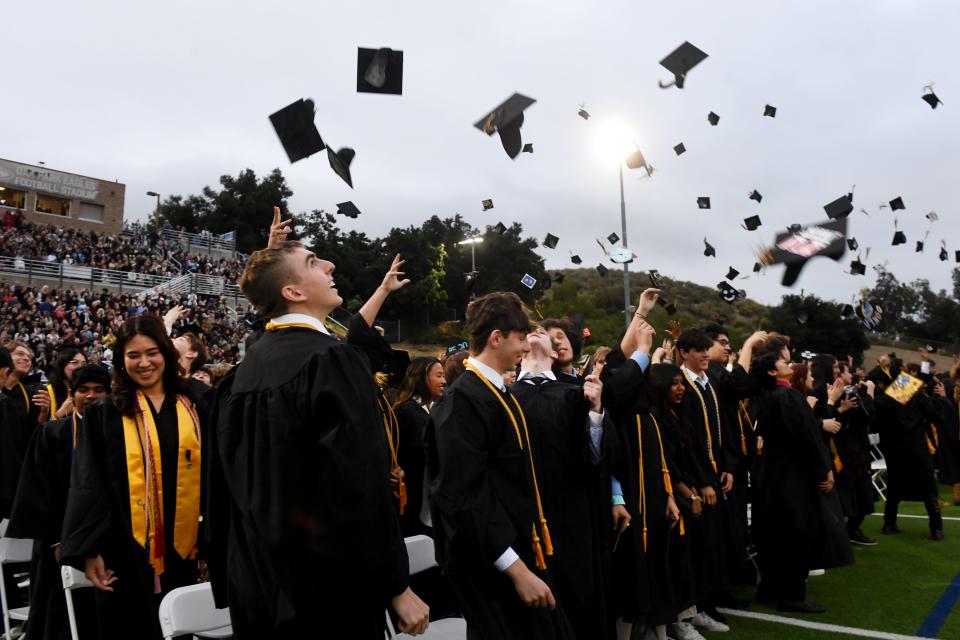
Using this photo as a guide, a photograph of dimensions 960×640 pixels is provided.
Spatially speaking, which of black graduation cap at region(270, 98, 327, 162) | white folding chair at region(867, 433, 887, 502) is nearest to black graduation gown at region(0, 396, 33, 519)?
black graduation cap at region(270, 98, 327, 162)

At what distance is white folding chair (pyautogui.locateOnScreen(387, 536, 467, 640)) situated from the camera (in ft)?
11.2

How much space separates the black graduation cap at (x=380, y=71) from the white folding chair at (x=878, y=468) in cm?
761

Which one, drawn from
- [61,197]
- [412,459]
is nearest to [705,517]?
[412,459]

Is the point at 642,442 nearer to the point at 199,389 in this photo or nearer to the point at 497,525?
the point at 497,525

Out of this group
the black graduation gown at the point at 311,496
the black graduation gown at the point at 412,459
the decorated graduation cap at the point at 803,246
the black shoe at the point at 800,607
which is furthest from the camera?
the black shoe at the point at 800,607

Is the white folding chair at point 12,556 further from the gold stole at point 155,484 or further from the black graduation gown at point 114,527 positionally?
the gold stole at point 155,484

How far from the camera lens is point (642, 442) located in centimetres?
478

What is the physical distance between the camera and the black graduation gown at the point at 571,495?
11.6 ft

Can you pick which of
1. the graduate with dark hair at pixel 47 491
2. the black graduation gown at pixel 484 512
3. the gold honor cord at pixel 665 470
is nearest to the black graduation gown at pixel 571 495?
the black graduation gown at pixel 484 512

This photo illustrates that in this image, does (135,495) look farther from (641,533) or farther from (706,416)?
(706,416)

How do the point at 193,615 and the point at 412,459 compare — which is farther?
the point at 412,459

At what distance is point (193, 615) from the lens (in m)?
2.99

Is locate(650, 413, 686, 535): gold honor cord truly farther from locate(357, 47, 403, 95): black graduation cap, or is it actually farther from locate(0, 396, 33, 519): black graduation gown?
locate(0, 396, 33, 519): black graduation gown

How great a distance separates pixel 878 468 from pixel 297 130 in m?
9.41
